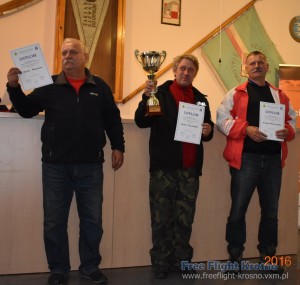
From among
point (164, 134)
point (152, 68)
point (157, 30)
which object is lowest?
point (164, 134)

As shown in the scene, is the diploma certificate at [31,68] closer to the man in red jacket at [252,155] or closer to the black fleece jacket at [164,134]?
the black fleece jacket at [164,134]

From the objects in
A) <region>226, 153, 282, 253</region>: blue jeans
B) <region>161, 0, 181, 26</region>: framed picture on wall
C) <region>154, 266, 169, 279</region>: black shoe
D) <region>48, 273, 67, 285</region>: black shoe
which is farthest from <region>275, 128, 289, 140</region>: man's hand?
<region>161, 0, 181, 26</region>: framed picture on wall

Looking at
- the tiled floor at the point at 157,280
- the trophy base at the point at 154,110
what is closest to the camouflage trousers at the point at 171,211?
the tiled floor at the point at 157,280

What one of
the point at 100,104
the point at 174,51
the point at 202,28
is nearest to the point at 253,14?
the point at 202,28

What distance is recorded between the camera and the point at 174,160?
6.78 feet

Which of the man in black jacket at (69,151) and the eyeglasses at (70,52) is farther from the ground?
the eyeglasses at (70,52)

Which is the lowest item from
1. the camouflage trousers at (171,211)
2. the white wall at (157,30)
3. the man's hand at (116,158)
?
the camouflage trousers at (171,211)

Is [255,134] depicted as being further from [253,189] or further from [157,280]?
[157,280]

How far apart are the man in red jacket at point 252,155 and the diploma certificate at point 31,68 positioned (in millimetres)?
1106

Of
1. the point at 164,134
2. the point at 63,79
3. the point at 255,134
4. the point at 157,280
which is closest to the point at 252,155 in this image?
the point at 255,134

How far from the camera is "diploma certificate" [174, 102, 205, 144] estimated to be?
6.84ft

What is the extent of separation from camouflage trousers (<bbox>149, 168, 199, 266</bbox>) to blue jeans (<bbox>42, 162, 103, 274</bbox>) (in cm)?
33

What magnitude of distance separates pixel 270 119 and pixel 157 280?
1192 mm

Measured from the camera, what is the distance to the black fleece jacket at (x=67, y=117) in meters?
1.91
